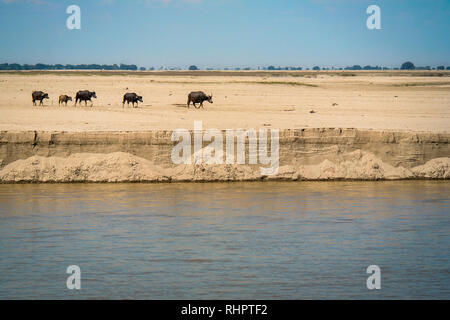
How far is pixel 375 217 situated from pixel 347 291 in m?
4.88

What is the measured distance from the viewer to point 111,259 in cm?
1204

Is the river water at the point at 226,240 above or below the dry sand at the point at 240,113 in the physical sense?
below

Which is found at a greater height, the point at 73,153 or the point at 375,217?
the point at 73,153

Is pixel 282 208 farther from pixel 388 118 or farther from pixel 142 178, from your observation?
pixel 388 118

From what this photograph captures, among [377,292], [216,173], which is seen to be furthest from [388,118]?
[377,292]

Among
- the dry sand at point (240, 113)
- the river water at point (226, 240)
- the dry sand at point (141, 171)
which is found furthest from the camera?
the dry sand at point (240, 113)

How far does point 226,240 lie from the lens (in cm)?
1323

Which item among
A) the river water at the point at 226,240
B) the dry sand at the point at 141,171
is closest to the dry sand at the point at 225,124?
the dry sand at the point at 141,171

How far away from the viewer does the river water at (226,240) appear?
10742 millimetres

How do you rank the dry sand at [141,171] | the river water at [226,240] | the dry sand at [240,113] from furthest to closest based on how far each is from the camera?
1. the dry sand at [240,113]
2. the dry sand at [141,171]
3. the river water at [226,240]

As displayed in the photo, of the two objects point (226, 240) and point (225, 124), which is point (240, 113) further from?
point (226, 240)

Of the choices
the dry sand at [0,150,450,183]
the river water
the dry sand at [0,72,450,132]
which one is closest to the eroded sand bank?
the dry sand at [0,150,450,183]

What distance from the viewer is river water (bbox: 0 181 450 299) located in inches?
423

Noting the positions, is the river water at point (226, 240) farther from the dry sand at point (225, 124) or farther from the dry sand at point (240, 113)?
the dry sand at point (240, 113)
